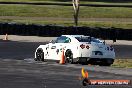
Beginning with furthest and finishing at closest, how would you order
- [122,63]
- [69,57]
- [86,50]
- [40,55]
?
[40,55]
[122,63]
[69,57]
[86,50]

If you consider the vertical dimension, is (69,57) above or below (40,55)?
below

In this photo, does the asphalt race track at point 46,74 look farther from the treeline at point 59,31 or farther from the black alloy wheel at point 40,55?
the treeline at point 59,31

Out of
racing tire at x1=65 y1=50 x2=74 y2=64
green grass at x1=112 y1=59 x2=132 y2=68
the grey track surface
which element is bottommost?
the grey track surface

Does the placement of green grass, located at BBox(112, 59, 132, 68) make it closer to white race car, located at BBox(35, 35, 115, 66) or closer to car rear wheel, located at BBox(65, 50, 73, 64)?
white race car, located at BBox(35, 35, 115, 66)

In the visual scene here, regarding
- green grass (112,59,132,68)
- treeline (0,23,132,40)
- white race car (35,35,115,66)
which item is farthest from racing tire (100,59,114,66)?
treeline (0,23,132,40)

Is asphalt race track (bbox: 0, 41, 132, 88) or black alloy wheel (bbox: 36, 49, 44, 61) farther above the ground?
black alloy wheel (bbox: 36, 49, 44, 61)

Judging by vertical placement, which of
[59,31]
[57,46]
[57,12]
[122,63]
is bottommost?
[122,63]

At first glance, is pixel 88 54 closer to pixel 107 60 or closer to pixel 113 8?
pixel 107 60

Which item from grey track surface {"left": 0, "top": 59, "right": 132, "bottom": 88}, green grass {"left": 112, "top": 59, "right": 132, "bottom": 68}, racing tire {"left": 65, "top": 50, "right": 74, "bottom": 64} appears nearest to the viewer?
grey track surface {"left": 0, "top": 59, "right": 132, "bottom": 88}

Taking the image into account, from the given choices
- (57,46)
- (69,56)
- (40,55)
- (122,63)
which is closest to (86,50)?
(69,56)

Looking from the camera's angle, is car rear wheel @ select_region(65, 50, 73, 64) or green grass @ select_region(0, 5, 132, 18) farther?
green grass @ select_region(0, 5, 132, 18)

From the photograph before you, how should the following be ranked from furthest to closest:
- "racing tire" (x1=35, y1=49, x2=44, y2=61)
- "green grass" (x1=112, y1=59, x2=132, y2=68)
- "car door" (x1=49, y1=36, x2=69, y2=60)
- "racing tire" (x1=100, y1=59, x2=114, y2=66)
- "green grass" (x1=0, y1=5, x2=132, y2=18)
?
"green grass" (x1=0, y1=5, x2=132, y2=18), "racing tire" (x1=35, y1=49, x2=44, y2=61), "car door" (x1=49, y1=36, x2=69, y2=60), "racing tire" (x1=100, y1=59, x2=114, y2=66), "green grass" (x1=112, y1=59, x2=132, y2=68)

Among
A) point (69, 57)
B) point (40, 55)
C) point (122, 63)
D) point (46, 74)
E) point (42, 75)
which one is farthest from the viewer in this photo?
point (40, 55)

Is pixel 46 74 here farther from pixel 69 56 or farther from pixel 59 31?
pixel 59 31
